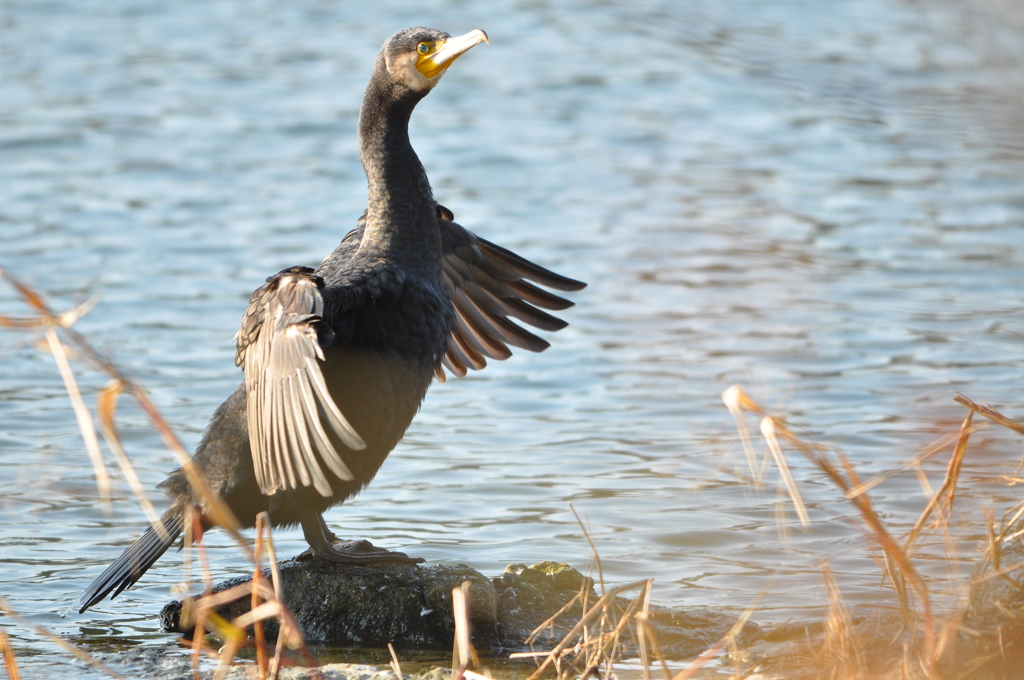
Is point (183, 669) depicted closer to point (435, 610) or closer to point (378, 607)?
point (378, 607)

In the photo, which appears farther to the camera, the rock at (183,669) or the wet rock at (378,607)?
the wet rock at (378,607)

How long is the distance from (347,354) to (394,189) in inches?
27.9

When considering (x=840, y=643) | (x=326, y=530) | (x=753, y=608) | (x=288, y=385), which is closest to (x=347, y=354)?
(x=288, y=385)

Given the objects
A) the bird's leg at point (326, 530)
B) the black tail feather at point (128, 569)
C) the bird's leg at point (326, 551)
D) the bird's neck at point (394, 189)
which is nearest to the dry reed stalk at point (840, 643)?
the bird's leg at point (326, 551)

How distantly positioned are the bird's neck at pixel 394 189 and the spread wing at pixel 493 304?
2.77ft

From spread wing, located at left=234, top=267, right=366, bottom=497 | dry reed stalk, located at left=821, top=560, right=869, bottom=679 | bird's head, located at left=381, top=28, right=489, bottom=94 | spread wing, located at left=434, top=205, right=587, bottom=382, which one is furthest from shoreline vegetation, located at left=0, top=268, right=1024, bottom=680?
bird's head, located at left=381, top=28, right=489, bottom=94

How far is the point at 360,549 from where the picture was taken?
14.7 feet

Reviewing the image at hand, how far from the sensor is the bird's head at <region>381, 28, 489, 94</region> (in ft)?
15.0

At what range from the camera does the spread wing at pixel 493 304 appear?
546 cm

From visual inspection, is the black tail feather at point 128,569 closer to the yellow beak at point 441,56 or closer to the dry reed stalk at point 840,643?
the yellow beak at point 441,56

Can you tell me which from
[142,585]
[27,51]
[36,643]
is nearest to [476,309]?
[142,585]

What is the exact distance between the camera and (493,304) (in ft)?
18.0

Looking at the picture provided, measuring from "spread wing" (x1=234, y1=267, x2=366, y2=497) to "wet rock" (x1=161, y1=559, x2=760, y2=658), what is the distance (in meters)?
0.50

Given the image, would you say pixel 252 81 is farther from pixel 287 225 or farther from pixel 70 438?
pixel 70 438
